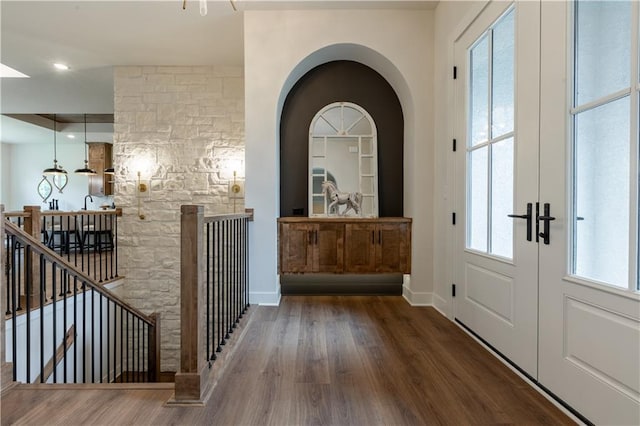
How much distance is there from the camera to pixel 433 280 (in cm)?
355

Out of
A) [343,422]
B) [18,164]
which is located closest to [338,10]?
[343,422]

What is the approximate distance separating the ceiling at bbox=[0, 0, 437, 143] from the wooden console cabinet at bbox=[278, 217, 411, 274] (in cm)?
228

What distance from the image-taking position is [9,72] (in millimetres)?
5113

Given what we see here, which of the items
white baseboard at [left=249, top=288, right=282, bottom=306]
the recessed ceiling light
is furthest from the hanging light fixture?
white baseboard at [left=249, top=288, right=282, bottom=306]

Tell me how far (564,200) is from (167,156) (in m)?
4.97

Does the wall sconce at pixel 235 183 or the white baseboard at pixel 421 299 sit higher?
the wall sconce at pixel 235 183

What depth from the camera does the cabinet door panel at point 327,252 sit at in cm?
371

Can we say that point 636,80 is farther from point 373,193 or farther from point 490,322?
point 373,193

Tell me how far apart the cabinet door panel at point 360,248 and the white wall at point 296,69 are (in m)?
0.47

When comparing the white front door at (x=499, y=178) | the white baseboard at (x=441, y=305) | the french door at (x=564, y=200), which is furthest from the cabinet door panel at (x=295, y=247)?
the french door at (x=564, y=200)

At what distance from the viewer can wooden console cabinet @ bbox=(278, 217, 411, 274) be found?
12.1 feet

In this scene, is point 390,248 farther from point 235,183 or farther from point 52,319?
point 52,319

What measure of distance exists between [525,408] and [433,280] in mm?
1865

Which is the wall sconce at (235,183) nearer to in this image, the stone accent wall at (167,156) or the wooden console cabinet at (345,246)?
the stone accent wall at (167,156)
